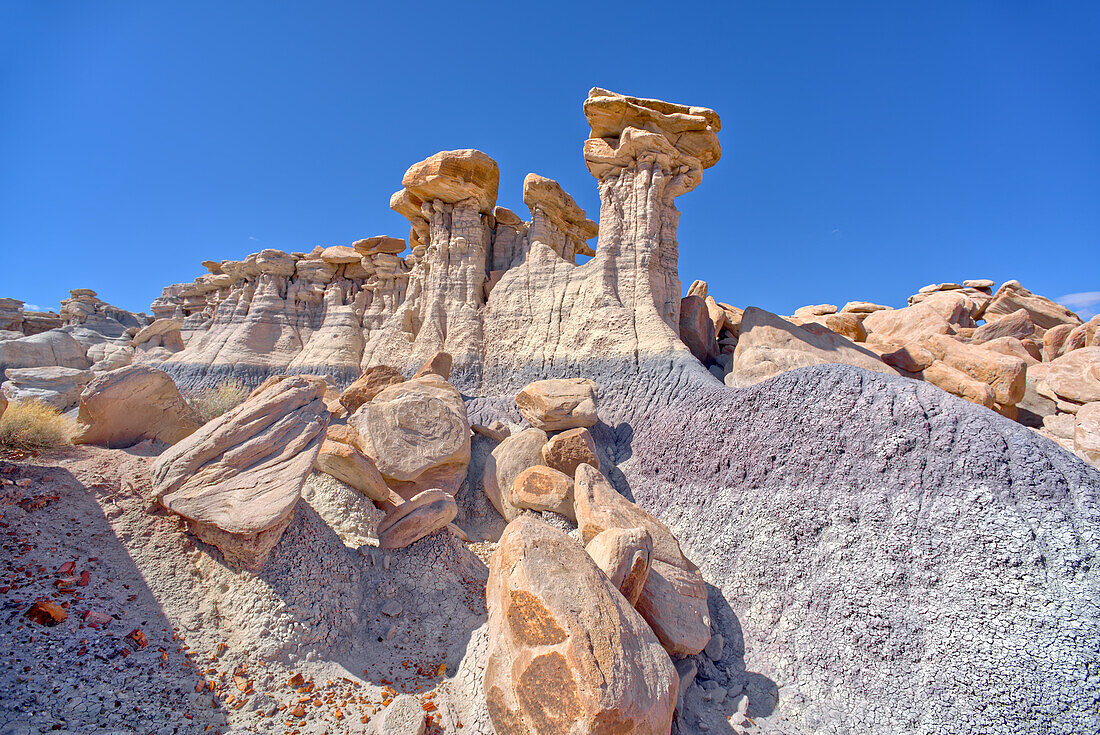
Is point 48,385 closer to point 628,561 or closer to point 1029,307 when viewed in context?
point 628,561

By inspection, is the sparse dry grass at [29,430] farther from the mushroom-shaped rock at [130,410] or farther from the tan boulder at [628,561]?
the tan boulder at [628,561]

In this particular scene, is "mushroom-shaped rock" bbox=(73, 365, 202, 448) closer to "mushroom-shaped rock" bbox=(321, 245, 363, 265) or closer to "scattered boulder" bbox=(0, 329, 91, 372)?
"mushroom-shaped rock" bbox=(321, 245, 363, 265)

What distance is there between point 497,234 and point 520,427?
6189 mm

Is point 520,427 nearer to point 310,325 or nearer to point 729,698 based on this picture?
point 729,698

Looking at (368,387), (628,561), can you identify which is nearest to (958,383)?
(628,561)

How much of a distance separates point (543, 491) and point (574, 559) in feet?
10.6

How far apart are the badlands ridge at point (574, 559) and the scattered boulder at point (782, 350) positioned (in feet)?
0.31

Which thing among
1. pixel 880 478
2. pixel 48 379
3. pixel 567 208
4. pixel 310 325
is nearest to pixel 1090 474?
pixel 880 478

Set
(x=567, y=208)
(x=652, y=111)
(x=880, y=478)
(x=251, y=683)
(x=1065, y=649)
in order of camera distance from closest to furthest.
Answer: (x=1065, y=649), (x=251, y=683), (x=880, y=478), (x=652, y=111), (x=567, y=208)

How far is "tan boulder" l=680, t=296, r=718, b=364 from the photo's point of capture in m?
10.7

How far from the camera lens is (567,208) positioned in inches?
514

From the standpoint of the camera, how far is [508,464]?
24.8ft

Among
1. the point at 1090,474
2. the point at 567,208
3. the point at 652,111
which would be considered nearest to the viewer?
the point at 1090,474

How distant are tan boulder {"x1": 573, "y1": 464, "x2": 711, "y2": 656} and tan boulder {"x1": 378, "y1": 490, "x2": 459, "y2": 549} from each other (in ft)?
5.22
